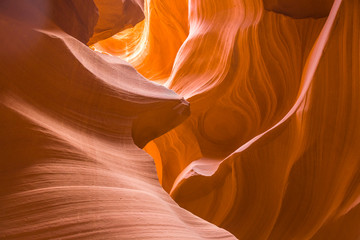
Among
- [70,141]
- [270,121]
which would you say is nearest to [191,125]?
[270,121]

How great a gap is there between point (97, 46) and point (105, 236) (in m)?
5.90

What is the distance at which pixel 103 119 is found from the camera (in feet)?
4.30

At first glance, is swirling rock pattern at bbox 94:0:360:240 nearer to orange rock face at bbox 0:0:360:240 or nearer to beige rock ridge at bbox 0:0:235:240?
orange rock face at bbox 0:0:360:240

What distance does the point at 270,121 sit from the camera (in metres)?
2.84

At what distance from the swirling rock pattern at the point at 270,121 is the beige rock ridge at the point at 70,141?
1211mm

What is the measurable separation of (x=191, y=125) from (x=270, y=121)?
2.72 ft

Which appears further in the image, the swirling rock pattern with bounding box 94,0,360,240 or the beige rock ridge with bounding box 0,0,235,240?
the swirling rock pattern with bounding box 94,0,360,240

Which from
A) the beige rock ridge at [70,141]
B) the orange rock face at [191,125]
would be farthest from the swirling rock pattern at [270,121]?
the beige rock ridge at [70,141]

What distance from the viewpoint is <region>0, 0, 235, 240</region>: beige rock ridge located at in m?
0.83

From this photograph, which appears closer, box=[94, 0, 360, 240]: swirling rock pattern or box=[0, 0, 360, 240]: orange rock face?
box=[0, 0, 360, 240]: orange rock face

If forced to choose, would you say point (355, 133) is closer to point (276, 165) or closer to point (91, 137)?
point (276, 165)

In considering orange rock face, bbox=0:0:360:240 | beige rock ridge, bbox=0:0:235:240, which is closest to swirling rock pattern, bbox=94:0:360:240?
orange rock face, bbox=0:0:360:240

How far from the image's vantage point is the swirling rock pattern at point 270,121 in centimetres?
219

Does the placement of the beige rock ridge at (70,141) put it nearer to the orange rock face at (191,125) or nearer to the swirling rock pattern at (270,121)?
the orange rock face at (191,125)
